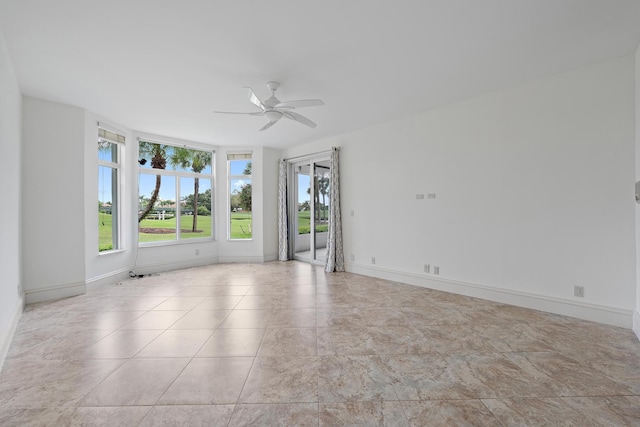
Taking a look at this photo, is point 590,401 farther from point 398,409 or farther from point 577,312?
point 577,312

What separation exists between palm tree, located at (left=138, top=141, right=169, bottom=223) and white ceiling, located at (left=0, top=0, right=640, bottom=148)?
1.70 metres

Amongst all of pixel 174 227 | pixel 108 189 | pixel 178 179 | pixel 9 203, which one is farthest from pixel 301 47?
pixel 174 227

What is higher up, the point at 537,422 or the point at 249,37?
the point at 249,37

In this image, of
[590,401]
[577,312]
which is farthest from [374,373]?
[577,312]

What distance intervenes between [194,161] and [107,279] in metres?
3.07

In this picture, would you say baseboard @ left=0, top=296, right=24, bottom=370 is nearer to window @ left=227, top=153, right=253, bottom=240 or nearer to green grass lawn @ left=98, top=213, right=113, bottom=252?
green grass lawn @ left=98, top=213, right=113, bottom=252

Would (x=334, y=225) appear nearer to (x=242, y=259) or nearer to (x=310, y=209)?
(x=310, y=209)

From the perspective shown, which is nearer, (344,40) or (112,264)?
(344,40)

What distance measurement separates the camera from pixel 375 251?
17.3ft

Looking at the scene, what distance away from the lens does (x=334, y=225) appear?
5.72m

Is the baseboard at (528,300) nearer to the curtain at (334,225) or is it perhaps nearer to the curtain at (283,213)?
the curtain at (334,225)

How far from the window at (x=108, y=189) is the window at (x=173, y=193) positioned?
0.49 meters

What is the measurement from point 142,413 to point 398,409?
1624 mm

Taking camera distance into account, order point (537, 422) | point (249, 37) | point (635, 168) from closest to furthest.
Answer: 1. point (537, 422)
2. point (249, 37)
3. point (635, 168)
